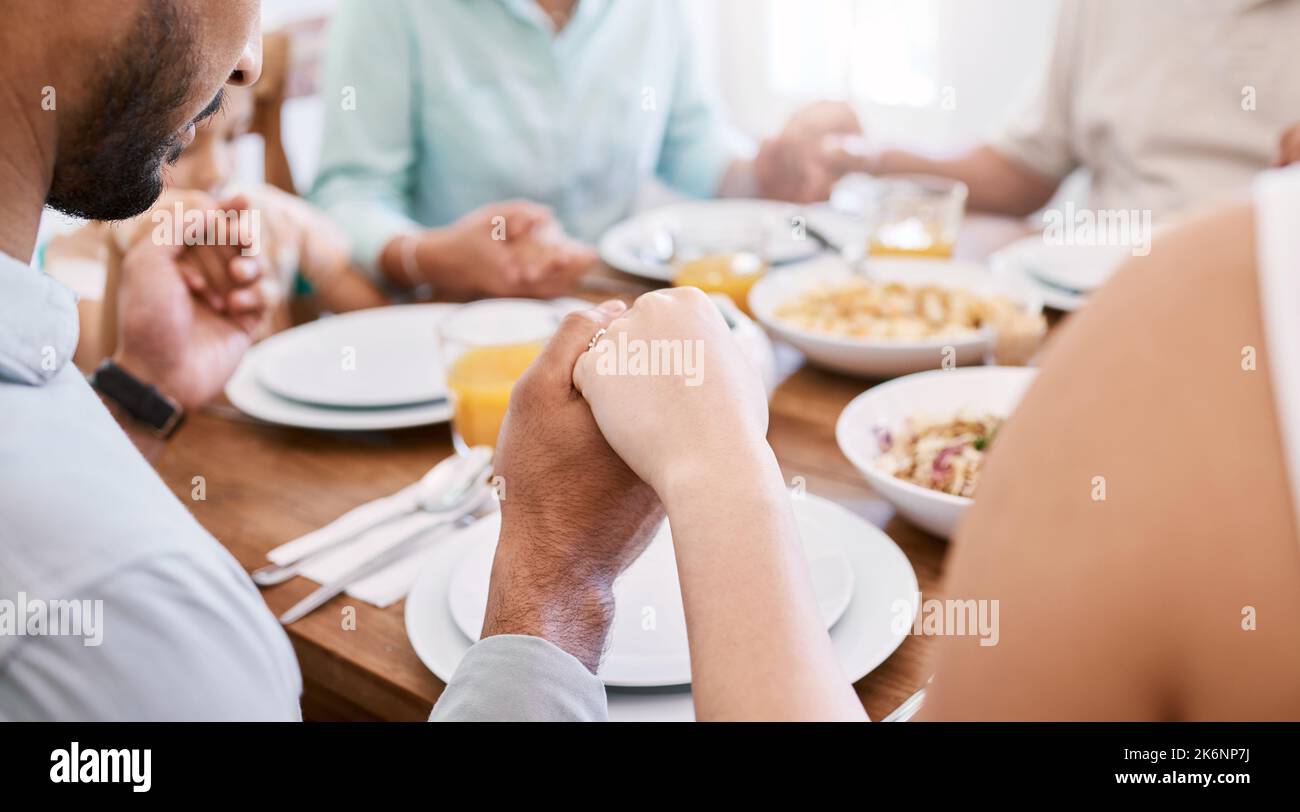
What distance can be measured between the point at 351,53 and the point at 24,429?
1.67 metres

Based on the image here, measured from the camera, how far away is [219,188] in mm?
2047

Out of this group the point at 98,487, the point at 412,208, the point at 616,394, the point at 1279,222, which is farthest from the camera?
the point at 412,208

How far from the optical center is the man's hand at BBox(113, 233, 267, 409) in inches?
49.9

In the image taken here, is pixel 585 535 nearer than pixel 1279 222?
No

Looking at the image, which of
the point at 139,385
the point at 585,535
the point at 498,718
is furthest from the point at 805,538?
the point at 139,385

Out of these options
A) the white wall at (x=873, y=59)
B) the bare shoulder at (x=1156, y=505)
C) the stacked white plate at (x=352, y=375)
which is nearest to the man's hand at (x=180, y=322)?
the stacked white plate at (x=352, y=375)

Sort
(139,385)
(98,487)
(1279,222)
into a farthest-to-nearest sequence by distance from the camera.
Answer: (139,385)
(98,487)
(1279,222)

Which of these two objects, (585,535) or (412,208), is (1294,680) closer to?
(585,535)

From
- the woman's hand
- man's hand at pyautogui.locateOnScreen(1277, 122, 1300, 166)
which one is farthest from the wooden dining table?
man's hand at pyautogui.locateOnScreen(1277, 122, 1300, 166)

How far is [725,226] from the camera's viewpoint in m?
1.64

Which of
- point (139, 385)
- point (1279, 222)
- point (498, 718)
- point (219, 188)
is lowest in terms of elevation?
point (498, 718)

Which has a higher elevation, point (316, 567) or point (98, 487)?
point (98, 487)

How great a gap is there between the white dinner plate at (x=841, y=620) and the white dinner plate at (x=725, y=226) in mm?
744

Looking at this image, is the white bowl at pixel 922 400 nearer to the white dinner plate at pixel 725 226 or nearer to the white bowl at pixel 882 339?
the white bowl at pixel 882 339
